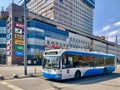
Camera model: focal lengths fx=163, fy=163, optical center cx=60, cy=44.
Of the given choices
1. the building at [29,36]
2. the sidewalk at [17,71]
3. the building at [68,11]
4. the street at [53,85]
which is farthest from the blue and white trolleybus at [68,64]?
the building at [68,11]

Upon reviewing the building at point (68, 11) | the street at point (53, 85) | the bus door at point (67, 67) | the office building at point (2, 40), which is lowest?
the street at point (53, 85)

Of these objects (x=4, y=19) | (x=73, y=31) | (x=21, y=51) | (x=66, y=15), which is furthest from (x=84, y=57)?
(x=66, y=15)

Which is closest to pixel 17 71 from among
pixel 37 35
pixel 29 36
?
pixel 29 36

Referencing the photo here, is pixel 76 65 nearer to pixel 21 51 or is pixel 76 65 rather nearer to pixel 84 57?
pixel 84 57

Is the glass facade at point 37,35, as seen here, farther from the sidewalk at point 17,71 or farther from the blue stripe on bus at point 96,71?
the blue stripe on bus at point 96,71

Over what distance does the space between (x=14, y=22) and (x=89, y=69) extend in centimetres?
4438

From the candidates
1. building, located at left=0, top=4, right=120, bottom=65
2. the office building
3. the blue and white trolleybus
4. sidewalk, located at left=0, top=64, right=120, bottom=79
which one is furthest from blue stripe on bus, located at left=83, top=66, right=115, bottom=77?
the office building

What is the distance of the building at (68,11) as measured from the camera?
96.1 meters

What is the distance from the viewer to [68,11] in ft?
352

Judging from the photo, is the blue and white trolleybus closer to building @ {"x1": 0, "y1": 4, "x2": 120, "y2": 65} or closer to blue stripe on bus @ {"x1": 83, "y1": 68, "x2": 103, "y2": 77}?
blue stripe on bus @ {"x1": 83, "y1": 68, "x2": 103, "y2": 77}

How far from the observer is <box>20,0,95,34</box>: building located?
315 ft

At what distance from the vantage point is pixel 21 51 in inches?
2213

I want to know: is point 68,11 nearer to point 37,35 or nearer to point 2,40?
point 37,35

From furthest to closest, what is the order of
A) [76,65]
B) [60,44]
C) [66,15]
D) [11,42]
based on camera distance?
[66,15], [60,44], [11,42], [76,65]
